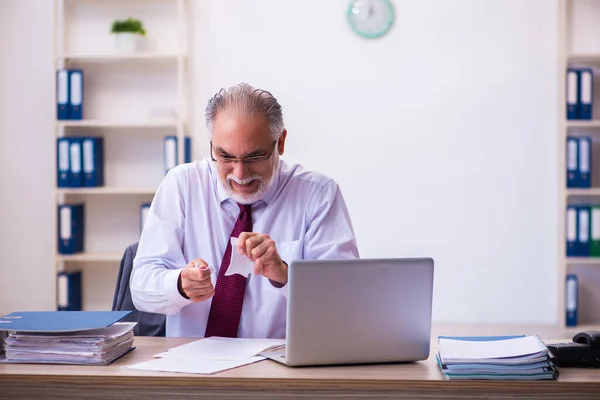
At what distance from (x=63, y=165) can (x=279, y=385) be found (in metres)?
3.10

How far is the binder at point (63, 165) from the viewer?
14.0 feet

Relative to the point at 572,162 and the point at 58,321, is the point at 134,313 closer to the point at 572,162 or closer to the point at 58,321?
the point at 58,321

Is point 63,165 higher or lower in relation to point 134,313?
higher

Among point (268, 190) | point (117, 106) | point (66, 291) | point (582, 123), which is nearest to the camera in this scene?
point (268, 190)

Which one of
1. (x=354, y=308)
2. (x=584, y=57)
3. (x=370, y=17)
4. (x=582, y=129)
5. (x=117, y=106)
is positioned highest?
(x=370, y=17)

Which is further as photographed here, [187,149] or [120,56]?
[187,149]

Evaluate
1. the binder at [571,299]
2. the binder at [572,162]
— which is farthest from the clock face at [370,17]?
the binder at [571,299]

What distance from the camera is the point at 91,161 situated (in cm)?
428

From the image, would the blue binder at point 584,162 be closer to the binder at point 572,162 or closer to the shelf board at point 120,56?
the binder at point 572,162

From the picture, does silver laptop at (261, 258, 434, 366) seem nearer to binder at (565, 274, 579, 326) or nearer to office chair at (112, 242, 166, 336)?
office chair at (112, 242, 166, 336)

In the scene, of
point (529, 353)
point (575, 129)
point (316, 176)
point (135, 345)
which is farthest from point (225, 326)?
point (575, 129)

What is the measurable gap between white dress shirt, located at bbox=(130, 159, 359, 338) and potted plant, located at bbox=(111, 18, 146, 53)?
2210mm

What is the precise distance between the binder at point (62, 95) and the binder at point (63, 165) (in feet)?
0.49

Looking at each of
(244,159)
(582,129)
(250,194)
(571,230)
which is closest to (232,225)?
(250,194)
